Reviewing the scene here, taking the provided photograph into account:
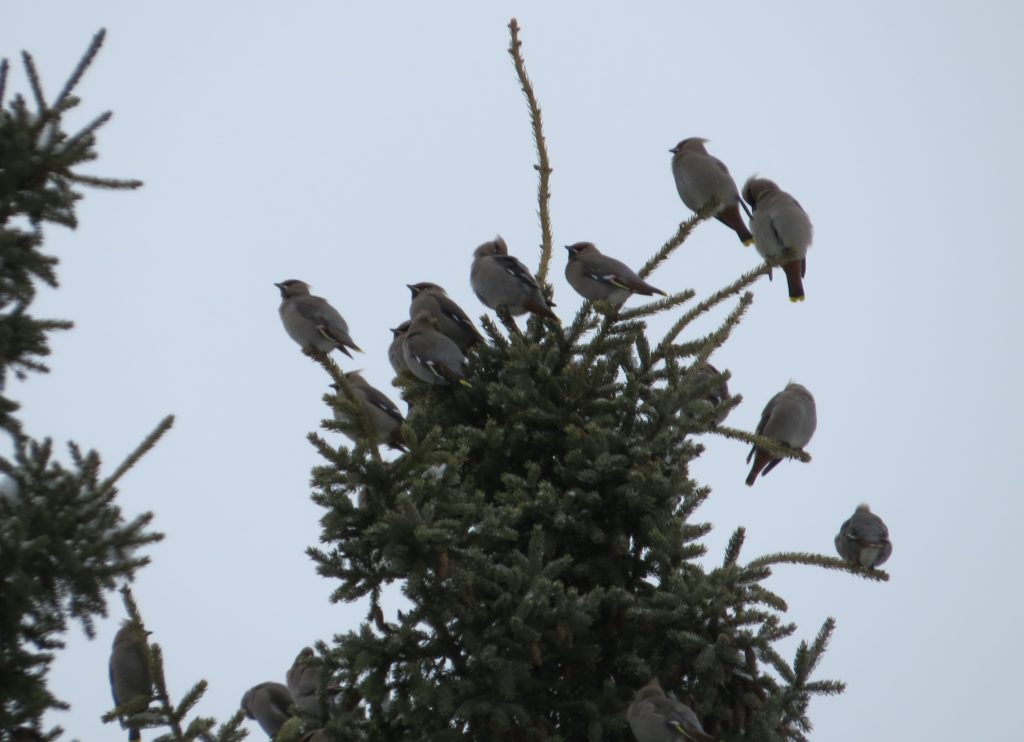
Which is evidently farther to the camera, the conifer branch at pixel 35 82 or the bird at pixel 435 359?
the bird at pixel 435 359

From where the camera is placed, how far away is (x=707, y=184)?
624cm

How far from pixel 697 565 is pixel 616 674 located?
445 mm

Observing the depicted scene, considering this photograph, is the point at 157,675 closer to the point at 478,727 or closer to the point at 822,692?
the point at 478,727

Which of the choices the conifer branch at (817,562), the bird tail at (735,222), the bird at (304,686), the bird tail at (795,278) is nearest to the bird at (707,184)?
the bird tail at (735,222)

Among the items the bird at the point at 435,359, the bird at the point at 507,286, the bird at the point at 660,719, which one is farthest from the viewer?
the bird at the point at 507,286

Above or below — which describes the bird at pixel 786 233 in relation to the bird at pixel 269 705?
above

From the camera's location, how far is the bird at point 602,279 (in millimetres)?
5383

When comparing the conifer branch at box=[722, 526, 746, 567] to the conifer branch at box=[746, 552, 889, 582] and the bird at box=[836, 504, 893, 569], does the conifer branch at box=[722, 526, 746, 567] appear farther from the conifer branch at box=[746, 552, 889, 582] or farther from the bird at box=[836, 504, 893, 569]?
the bird at box=[836, 504, 893, 569]

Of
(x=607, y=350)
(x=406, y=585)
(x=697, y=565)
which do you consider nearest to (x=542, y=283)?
(x=607, y=350)

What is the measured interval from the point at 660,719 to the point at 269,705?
9.69ft

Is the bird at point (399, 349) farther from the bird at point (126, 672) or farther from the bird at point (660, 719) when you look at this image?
the bird at point (660, 719)

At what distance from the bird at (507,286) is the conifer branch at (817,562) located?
Result: 123cm

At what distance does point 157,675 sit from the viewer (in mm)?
2965

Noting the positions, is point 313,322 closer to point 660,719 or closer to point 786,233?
point 786,233
